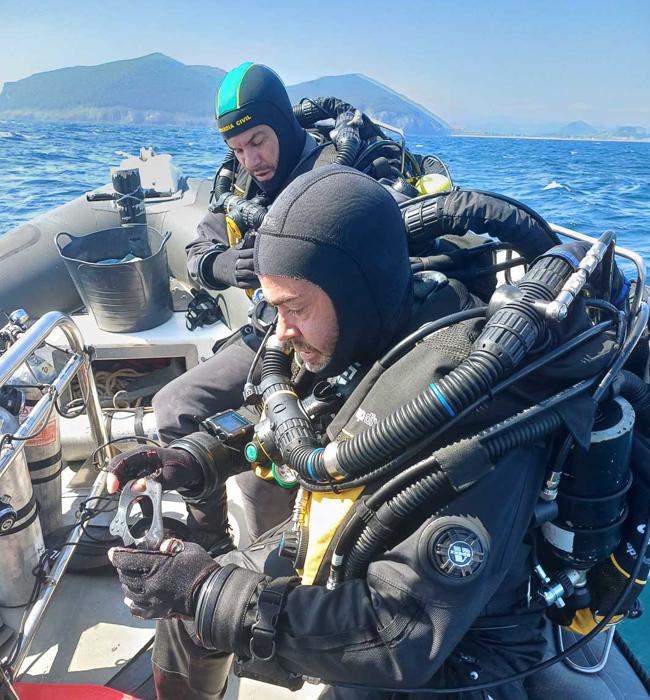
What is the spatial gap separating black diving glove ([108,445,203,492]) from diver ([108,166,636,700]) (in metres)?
0.39

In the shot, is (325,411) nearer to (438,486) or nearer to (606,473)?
(438,486)

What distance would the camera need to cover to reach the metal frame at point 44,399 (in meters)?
1.83

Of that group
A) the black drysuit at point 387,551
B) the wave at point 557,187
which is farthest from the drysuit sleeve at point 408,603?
the wave at point 557,187

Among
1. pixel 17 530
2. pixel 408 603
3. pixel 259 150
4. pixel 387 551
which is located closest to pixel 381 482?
pixel 387 551

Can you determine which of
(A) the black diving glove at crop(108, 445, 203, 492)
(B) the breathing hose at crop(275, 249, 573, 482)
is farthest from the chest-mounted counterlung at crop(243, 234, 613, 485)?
(A) the black diving glove at crop(108, 445, 203, 492)

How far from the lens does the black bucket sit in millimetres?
3414

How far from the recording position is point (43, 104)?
410ft

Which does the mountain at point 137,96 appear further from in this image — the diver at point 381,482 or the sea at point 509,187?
the diver at point 381,482

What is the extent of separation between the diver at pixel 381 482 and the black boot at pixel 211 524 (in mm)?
795

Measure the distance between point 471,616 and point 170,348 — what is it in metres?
2.93

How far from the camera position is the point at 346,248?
1.35 m

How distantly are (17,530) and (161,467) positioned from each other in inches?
24.5

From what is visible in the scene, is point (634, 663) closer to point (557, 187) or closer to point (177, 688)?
point (177, 688)

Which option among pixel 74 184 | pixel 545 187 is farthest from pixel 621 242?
pixel 74 184
